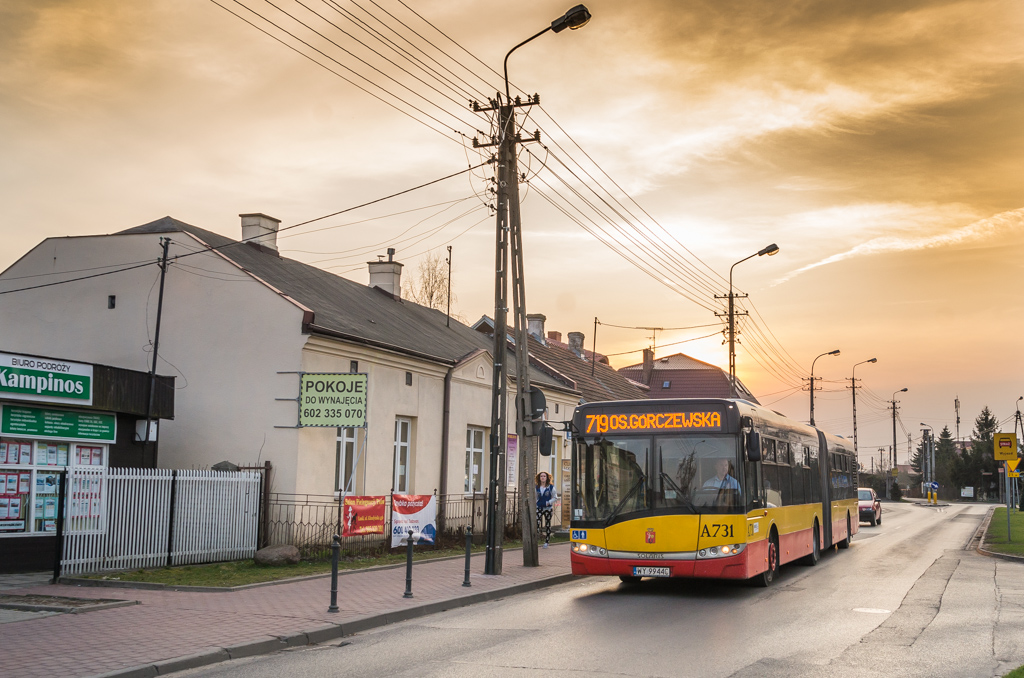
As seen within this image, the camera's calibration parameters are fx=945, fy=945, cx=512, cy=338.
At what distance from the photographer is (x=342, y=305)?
939 inches

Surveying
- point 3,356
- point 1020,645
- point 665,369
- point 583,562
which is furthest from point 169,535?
point 665,369

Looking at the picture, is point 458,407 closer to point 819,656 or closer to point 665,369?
point 819,656

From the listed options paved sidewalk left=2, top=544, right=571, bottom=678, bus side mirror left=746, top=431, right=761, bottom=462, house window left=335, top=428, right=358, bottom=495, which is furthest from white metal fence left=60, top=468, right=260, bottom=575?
bus side mirror left=746, top=431, right=761, bottom=462

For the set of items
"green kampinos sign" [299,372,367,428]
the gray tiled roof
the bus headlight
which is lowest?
the bus headlight

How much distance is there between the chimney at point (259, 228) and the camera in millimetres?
24766

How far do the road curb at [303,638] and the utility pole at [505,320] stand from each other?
9.42 ft

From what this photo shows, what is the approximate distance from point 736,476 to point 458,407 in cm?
1260

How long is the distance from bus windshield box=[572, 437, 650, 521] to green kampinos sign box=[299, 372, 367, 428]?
547cm

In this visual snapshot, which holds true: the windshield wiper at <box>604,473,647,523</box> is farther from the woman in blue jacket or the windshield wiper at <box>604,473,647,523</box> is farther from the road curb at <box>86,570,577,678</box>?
the woman in blue jacket

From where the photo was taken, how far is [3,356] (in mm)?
14664

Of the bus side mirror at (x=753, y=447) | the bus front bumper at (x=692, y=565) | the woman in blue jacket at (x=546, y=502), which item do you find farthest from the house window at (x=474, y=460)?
the bus side mirror at (x=753, y=447)

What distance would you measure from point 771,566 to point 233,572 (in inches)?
348

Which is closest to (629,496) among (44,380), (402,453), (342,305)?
(44,380)

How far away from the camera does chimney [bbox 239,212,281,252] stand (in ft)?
81.3
